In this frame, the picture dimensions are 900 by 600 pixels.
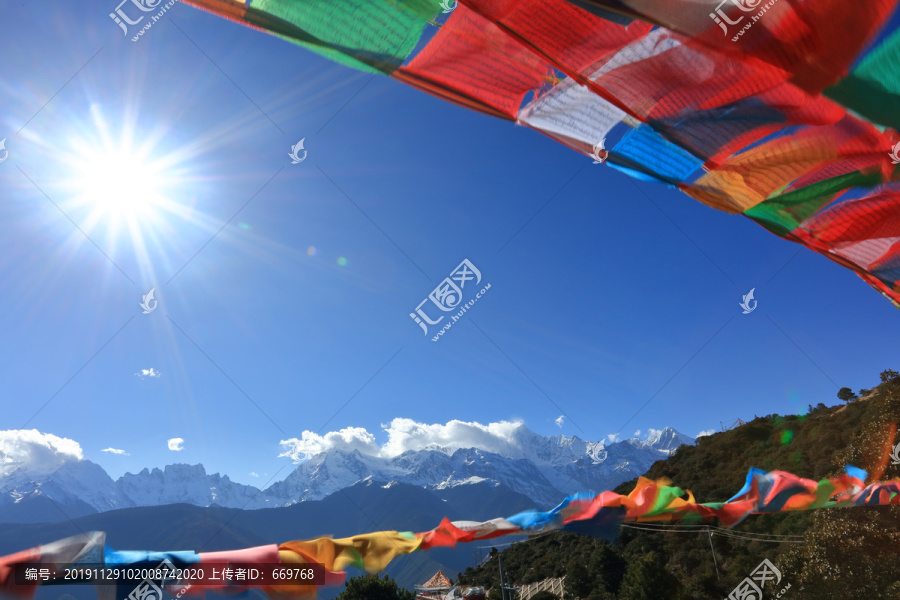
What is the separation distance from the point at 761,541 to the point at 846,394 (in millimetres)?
18185

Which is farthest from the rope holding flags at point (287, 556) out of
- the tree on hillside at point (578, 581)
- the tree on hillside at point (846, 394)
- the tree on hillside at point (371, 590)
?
the tree on hillside at point (846, 394)

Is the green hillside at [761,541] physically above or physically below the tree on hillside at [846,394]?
below

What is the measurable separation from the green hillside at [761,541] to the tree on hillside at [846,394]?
1.05 meters

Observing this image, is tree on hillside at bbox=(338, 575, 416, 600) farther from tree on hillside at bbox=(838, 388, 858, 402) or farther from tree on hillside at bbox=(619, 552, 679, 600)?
tree on hillside at bbox=(838, 388, 858, 402)

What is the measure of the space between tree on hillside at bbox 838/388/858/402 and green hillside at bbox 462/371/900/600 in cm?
105

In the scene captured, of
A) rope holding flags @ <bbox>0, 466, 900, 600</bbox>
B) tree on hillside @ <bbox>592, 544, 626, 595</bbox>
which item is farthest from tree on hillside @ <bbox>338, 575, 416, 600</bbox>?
rope holding flags @ <bbox>0, 466, 900, 600</bbox>

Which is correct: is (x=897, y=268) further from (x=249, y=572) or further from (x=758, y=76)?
(x=249, y=572)

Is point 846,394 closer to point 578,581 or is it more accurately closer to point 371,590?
point 578,581

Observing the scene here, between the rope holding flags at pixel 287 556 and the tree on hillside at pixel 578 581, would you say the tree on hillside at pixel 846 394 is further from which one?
the rope holding flags at pixel 287 556

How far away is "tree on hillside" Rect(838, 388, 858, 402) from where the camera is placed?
3040 centimetres

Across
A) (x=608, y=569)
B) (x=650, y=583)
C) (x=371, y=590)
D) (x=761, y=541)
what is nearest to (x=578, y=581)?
(x=608, y=569)

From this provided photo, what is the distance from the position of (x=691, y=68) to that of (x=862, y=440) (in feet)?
40.5

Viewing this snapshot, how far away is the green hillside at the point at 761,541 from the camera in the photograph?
372 inches

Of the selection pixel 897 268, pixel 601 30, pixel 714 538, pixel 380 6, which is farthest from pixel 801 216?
pixel 714 538
